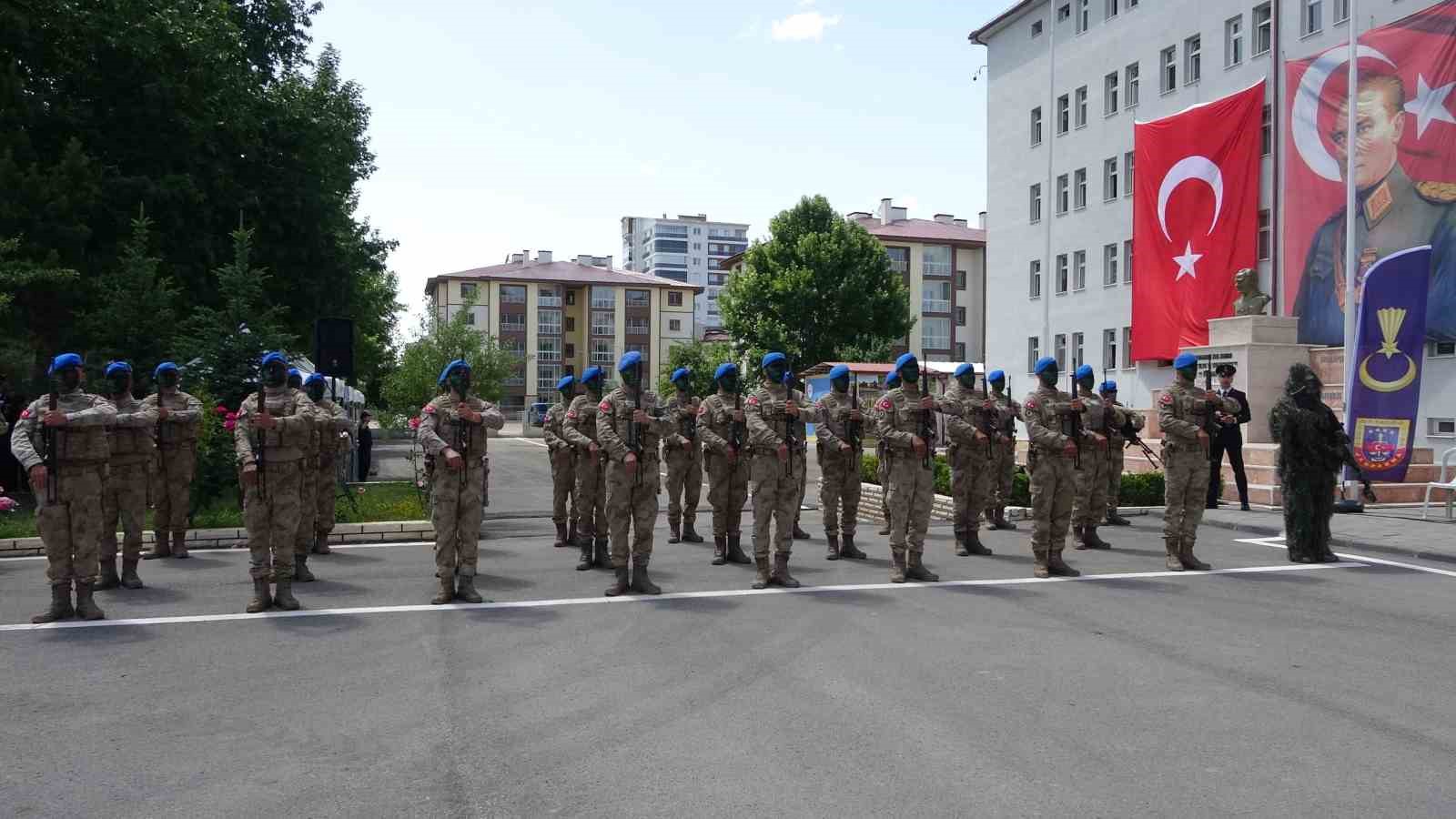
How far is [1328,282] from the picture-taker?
2675 centimetres

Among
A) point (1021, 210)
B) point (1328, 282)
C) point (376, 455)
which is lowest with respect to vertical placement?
point (376, 455)

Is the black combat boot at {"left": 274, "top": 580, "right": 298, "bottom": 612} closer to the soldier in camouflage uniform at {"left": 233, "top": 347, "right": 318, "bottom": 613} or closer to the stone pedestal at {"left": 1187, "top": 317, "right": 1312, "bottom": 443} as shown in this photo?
the soldier in camouflage uniform at {"left": 233, "top": 347, "right": 318, "bottom": 613}

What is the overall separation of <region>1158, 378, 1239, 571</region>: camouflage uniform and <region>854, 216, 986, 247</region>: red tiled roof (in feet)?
220

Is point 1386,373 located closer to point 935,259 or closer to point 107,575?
point 107,575

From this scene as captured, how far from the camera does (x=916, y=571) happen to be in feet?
33.7

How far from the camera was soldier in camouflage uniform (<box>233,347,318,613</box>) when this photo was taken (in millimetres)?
8906

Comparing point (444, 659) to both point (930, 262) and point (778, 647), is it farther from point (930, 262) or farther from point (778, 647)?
point (930, 262)

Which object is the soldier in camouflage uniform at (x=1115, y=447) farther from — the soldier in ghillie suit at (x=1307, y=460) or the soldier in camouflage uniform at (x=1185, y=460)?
the soldier in camouflage uniform at (x=1185, y=460)

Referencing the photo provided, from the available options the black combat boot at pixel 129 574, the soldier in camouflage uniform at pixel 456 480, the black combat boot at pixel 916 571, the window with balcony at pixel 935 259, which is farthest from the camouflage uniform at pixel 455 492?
the window with balcony at pixel 935 259

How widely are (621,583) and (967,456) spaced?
15.9 feet

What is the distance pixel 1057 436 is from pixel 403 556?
7179 millimetres

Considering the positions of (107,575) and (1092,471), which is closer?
(107,575)

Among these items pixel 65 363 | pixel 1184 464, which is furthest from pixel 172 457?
pixel 1184 464

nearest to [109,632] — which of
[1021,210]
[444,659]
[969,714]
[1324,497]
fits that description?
[444,659]
